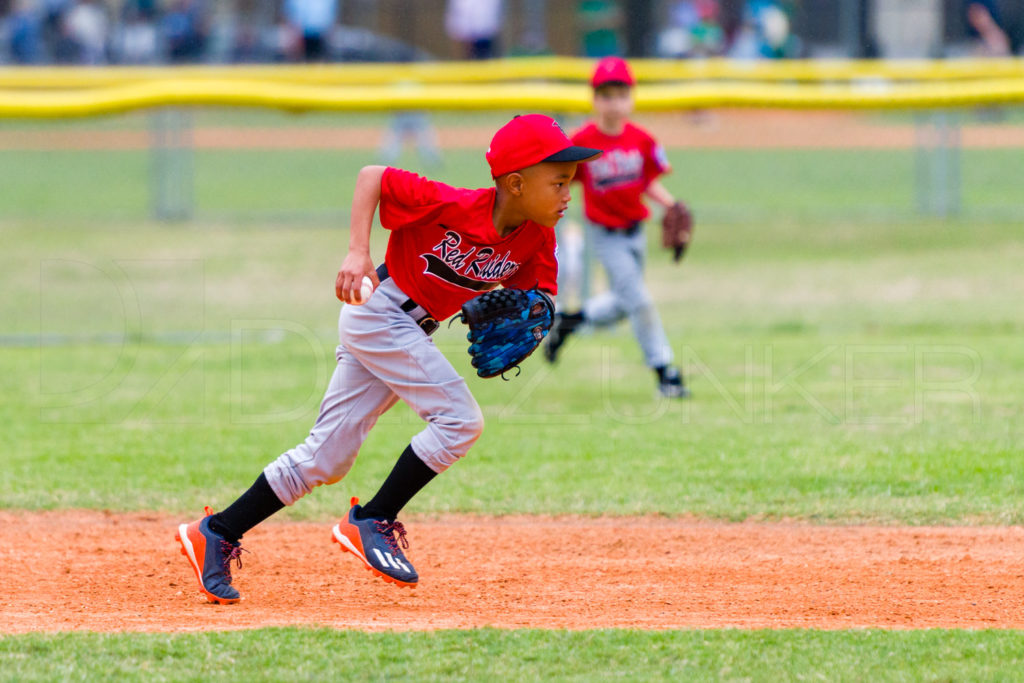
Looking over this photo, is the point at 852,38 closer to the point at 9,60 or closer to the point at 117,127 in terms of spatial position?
the point at 117,127

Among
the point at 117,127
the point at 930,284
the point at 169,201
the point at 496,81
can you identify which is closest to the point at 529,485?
the point at 930,284

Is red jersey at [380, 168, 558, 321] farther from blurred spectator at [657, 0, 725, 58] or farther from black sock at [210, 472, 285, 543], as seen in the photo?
blurred spectator at [657, 0, 725, 58]

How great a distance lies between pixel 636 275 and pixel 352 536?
412 centimetres

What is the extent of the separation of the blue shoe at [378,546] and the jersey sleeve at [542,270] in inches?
38.4

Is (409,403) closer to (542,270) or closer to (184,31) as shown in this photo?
(542,270)

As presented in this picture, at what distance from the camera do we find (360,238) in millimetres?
4457

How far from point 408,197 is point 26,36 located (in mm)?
22377

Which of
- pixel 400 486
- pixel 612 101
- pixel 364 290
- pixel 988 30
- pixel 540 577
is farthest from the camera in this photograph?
pixel 988 30

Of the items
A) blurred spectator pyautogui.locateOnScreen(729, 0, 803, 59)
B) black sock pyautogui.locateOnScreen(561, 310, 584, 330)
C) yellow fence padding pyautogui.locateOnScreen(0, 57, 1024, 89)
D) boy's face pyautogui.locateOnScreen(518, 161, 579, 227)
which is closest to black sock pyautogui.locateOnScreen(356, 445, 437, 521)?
boy's face pyautogui.locateOnScreen(518, 161, 579, 227)

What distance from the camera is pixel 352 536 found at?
4.66 meters

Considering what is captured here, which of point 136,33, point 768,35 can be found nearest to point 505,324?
point 768,35

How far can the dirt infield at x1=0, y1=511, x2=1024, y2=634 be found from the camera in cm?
448

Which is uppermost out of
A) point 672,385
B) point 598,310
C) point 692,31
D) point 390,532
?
point 692,31

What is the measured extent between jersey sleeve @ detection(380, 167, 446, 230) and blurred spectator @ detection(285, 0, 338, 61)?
18.4m
